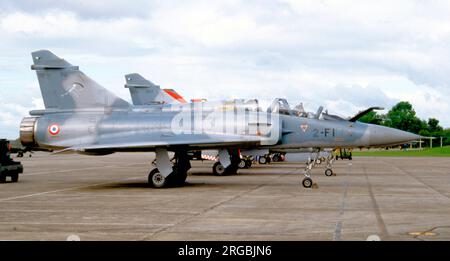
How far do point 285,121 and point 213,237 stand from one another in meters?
9.68

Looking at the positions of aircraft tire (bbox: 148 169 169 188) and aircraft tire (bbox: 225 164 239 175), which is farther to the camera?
aircraft tire (bbox: 225 164 239 175)

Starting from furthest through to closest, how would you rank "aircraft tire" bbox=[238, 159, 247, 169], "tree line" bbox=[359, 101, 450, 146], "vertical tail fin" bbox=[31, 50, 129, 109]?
"tree line" bbox=[359, 101, 450, 146] → "aircraft tire" bbox=[238, 159, 247, 169] → "vertical tail fin" bbox=[31, 50, 129, 109]

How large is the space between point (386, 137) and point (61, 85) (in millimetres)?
10087

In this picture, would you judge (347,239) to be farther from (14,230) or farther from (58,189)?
(58,189)

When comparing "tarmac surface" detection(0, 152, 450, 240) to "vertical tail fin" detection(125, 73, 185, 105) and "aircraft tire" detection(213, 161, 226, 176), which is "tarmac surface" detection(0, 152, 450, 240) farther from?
"vertical tail fin" detection(125, 73, 185, 105)

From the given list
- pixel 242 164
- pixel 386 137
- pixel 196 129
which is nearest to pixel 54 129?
pixel 196 129

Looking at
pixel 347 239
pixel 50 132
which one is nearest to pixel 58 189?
pixel 50 132

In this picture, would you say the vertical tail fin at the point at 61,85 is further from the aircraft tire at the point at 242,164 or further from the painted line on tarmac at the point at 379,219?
the aircraft tire at the point at 242,164

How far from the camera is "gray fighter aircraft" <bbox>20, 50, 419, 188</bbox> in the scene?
17.6m

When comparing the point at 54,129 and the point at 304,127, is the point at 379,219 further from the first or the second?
the point at 54,129

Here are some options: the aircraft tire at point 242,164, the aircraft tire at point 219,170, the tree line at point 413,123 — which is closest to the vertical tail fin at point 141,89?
the aircraft tire at point 242,164

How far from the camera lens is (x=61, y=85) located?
19.0m

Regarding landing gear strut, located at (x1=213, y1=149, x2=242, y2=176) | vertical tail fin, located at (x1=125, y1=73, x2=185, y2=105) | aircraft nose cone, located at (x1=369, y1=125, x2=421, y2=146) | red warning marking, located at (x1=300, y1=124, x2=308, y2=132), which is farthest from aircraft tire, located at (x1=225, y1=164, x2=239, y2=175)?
vertical tail fin, located at (x1=125, y1=73, x2=185, y2=105)

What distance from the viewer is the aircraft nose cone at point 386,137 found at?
57.5 feet
